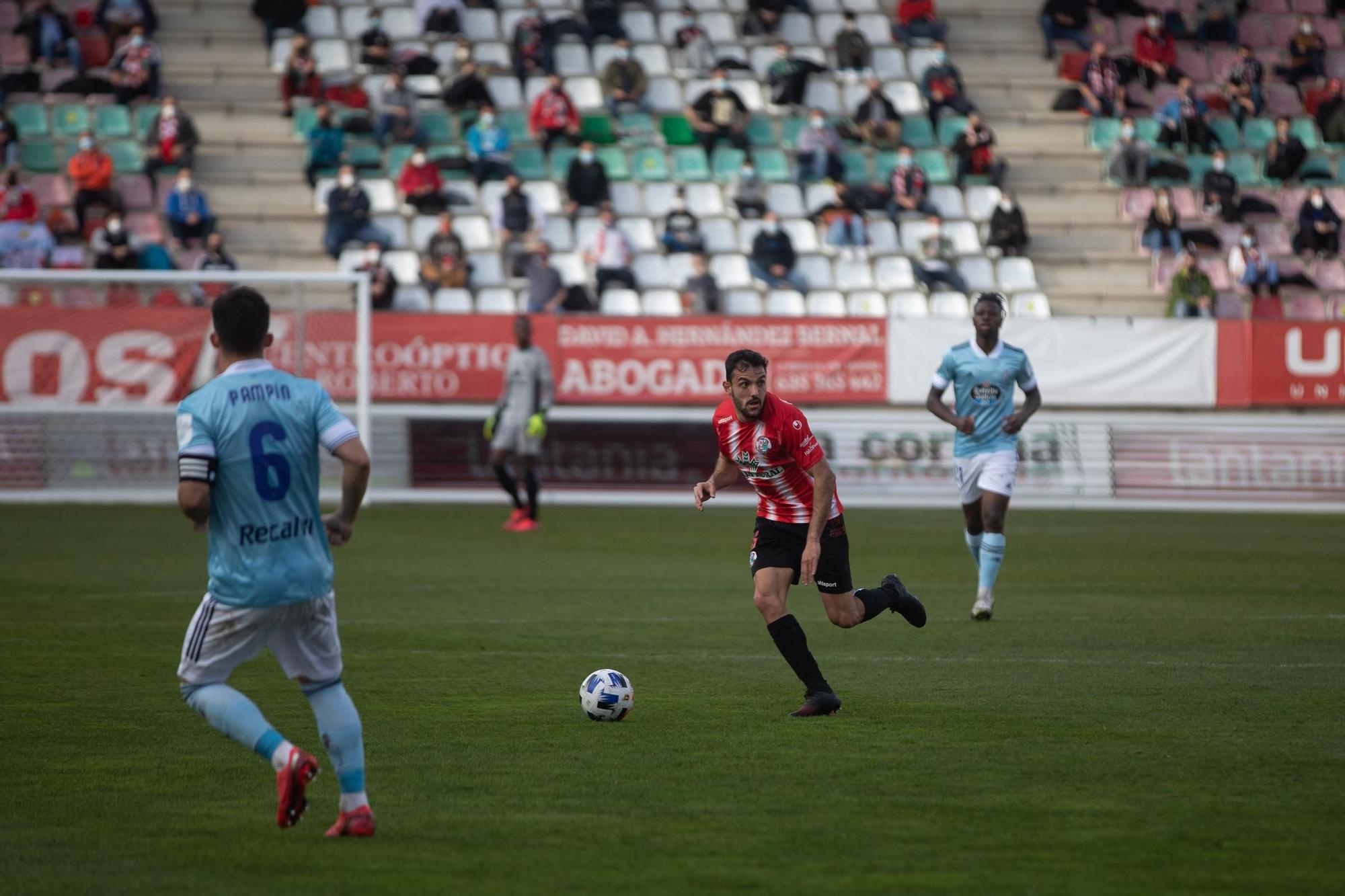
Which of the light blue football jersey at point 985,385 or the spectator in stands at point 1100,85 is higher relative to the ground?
the spectator in stands at point 1100,85

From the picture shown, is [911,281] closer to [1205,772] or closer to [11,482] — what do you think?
[11,482]

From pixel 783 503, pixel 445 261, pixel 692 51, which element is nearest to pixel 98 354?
pixel 445 261

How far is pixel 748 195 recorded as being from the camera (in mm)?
28000

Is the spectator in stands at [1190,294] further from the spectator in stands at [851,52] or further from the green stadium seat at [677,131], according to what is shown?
the green stadium seat at [677,131]

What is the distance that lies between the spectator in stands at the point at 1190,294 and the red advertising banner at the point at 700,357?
5.15m

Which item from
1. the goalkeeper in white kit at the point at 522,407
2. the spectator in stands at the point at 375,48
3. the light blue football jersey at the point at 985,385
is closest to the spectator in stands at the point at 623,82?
the spectator in stands at the point at 375,48

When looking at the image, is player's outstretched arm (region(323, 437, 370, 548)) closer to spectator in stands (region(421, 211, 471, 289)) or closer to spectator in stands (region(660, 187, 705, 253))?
spectator in stands (region(421, 211, 471, 289))

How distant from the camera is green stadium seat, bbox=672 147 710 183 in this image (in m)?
28.9

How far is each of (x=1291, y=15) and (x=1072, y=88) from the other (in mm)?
5898

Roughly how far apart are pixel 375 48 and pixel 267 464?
2426 cm

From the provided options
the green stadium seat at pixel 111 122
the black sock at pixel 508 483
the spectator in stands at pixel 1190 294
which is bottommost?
the black sock at pixel 508 483

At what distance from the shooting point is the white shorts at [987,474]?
12.9m

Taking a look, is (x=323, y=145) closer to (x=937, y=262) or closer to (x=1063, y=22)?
(x=937, y=262)

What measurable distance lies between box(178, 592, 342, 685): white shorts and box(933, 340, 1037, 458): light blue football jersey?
25.7 feet
